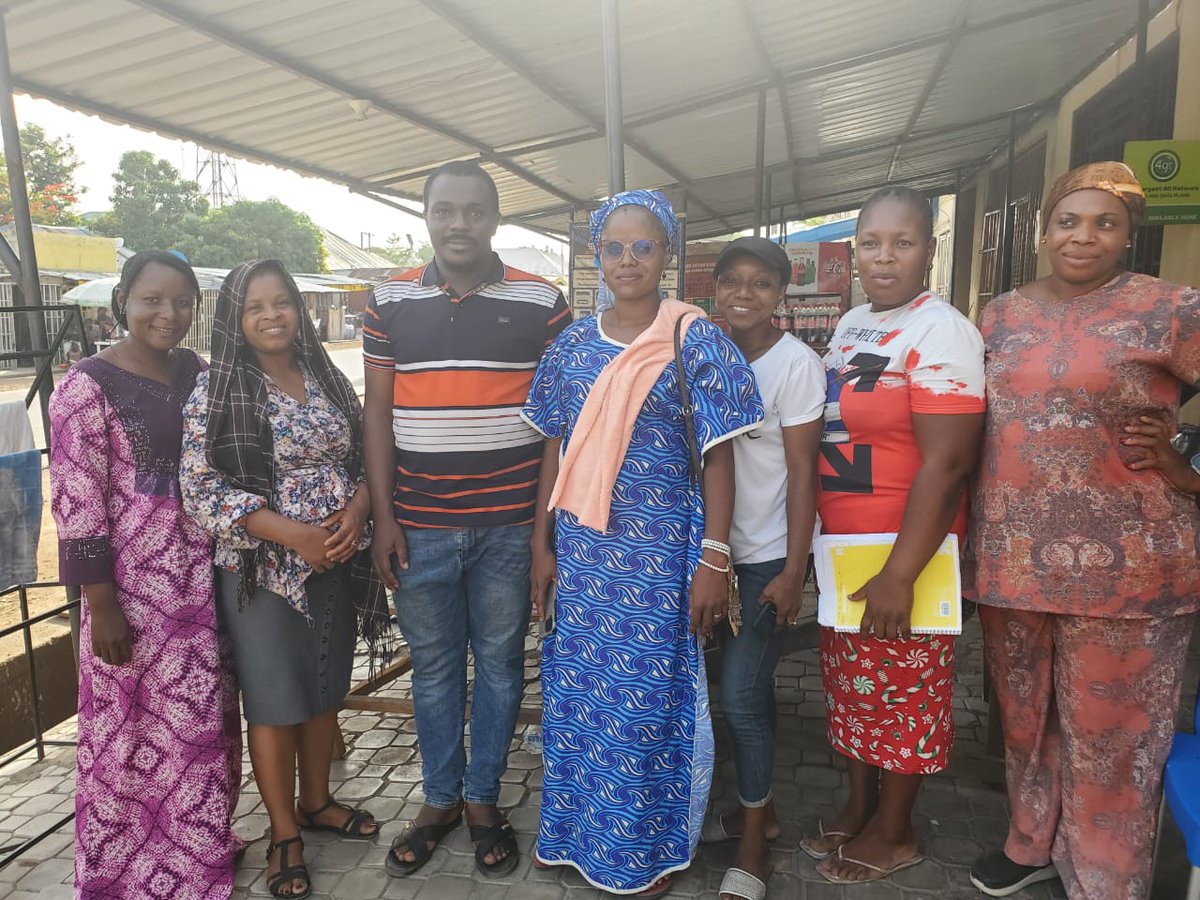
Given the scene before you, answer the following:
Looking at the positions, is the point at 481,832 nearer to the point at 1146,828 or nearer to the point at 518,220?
the point at 1146,828

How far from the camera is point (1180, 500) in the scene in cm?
201

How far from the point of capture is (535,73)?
4.96 meters

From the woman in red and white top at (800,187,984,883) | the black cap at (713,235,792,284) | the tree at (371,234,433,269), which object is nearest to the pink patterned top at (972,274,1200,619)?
the woman in red and white top at (800,187,984,883)

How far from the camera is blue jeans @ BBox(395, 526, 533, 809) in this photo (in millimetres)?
2459

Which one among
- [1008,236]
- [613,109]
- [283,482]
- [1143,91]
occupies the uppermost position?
[1143,91]

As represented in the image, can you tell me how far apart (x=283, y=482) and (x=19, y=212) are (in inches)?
67.1

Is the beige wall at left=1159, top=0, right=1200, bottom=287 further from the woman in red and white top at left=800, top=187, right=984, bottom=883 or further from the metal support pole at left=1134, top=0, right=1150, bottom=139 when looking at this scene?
the woman in red and white top at left=800, top=187, right=984, bottom=883

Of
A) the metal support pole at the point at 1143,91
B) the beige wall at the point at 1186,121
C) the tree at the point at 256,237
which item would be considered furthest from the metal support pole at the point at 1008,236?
the tree at the point at 256,237

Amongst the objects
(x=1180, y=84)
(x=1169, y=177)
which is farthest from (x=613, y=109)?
(x=1180, y=84)

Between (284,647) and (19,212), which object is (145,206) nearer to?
(19,212)

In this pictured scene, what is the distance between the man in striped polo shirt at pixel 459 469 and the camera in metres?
2.38

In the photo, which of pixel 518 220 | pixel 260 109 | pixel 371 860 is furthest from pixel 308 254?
pixel 371 860

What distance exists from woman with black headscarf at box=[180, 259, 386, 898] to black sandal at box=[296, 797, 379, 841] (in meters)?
0.20

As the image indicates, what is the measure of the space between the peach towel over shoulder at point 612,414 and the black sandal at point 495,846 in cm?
A: 112
